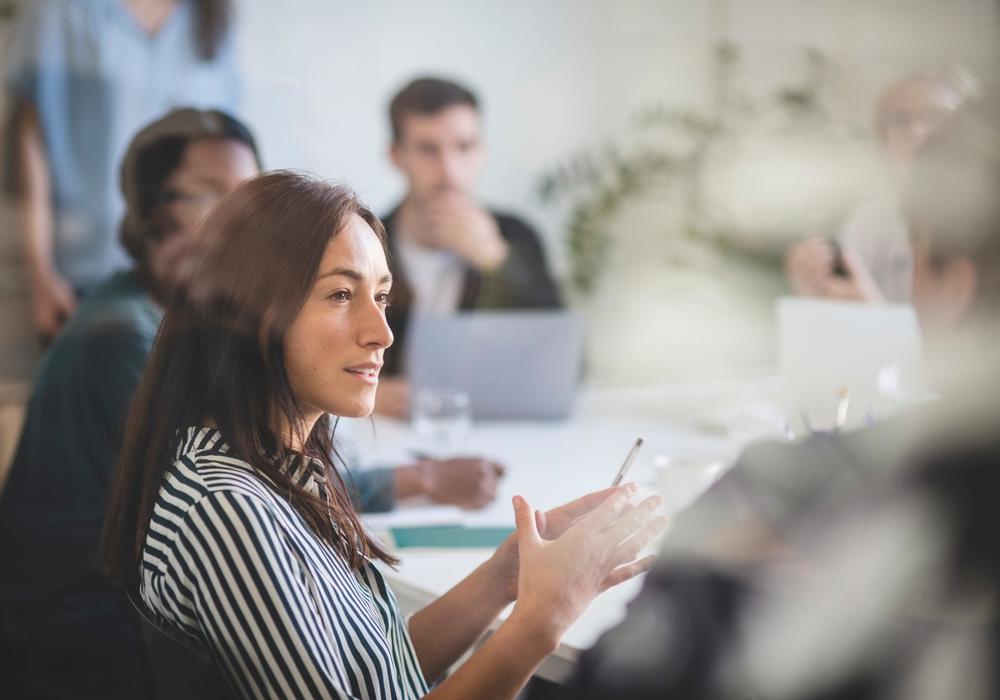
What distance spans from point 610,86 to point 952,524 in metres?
4.08

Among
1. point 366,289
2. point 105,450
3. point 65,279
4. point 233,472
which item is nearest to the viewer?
point 233,472

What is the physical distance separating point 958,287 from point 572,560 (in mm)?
459

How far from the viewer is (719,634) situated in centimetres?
81

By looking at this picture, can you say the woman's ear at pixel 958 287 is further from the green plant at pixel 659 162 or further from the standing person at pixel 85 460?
the green plant at pixel 659 162

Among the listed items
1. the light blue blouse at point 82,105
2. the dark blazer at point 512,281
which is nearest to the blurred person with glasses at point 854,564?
the dark blazer at point 512,281

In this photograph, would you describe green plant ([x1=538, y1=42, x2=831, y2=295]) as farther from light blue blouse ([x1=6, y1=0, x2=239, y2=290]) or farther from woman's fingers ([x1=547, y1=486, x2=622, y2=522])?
woman's fingers ([x1=547, y1=486, x2=622, y2=522])

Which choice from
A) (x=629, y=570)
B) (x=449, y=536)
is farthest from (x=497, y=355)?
(x=629, y=570)

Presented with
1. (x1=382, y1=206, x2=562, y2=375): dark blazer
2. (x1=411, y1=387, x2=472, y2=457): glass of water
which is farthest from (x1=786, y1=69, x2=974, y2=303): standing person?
(x1=411, y1=387, x2=472, y2=457): glass of water

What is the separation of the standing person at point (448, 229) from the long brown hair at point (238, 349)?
240 centimetres

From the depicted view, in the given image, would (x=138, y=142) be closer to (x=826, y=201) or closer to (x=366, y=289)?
(x=366, y=289)

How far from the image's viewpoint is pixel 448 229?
347 centimetres

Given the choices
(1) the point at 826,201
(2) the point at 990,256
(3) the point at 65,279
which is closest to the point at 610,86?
(1) the point at 826,201

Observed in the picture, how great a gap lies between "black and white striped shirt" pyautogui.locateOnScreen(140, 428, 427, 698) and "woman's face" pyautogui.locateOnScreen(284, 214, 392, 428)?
10 centimetres

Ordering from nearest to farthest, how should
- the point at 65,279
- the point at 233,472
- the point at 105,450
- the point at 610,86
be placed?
the point at 233,472 < the point at 105,450 < the point at 65,279 < the point at 610,86
